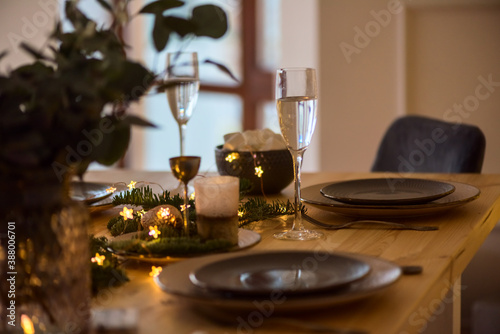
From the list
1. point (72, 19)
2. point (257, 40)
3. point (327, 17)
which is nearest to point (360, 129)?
point (327, 17)

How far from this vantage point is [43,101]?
2.10ft

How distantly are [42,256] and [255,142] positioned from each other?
0.81m

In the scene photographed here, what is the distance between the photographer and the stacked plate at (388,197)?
1.14 m

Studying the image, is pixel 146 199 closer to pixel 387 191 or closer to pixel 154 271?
pixel 154 271

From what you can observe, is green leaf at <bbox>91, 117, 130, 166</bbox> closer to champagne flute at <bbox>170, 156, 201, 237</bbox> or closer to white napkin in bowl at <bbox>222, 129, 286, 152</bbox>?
champagne flute at <bbox>170, 156, 201, 237</bbox>

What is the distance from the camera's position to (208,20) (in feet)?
2.53

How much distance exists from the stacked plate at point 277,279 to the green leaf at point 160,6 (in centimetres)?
29

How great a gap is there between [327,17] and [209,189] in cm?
235

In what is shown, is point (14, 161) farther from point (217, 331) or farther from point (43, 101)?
point (217, 331)

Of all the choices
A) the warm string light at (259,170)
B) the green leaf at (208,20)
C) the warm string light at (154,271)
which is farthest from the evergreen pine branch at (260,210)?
the green leaf at (208,20)

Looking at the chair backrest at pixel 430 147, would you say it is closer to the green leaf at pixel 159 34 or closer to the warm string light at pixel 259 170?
the warm string light at pixel 259 170

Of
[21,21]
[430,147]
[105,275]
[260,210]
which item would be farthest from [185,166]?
[21,21]

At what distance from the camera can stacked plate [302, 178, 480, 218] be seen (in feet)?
3.76

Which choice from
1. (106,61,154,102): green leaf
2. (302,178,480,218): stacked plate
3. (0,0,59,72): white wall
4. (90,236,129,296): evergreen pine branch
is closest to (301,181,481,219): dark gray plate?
(302,178,480,218): stacked plate
